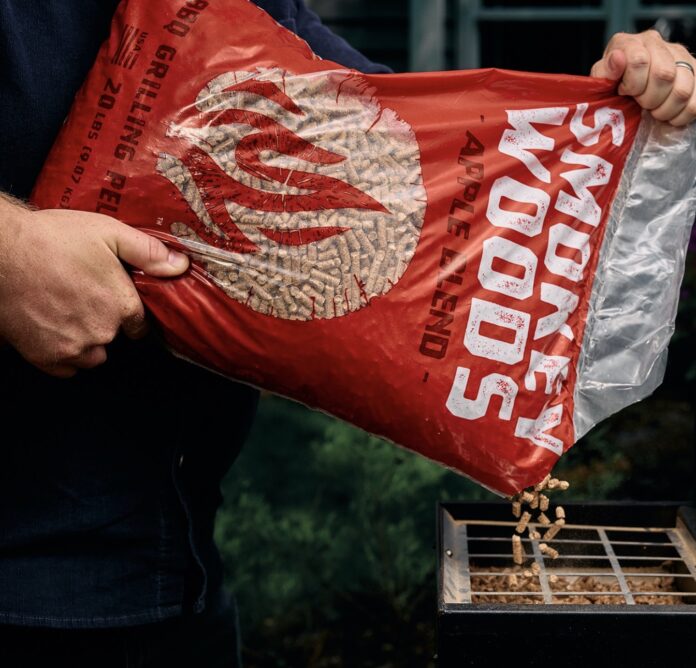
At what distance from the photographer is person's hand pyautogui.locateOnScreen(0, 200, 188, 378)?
1.13 metres

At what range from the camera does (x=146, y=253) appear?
121cm

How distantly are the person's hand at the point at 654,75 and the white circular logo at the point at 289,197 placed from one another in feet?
1.07

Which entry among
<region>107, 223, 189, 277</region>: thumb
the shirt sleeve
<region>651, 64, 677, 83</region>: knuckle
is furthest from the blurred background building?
<region>107, 223, 189, 277</region>: thumb

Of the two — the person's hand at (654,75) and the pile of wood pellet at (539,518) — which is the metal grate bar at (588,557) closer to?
the pile of wood pellet at (539,518)

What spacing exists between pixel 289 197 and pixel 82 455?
1.61ft

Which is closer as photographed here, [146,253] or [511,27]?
[146,253]

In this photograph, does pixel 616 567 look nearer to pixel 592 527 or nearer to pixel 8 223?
pixel 592 527

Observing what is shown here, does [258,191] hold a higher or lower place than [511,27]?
lower

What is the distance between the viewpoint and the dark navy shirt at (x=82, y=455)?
1285 mm

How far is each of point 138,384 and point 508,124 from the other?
654 millimetres

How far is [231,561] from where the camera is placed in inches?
102

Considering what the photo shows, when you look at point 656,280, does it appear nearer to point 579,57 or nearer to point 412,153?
point 412,153

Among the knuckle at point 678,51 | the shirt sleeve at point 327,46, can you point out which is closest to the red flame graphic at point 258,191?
the shirt sleeve at point 327,46

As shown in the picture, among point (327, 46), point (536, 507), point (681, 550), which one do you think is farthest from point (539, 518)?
point (327, 46)
